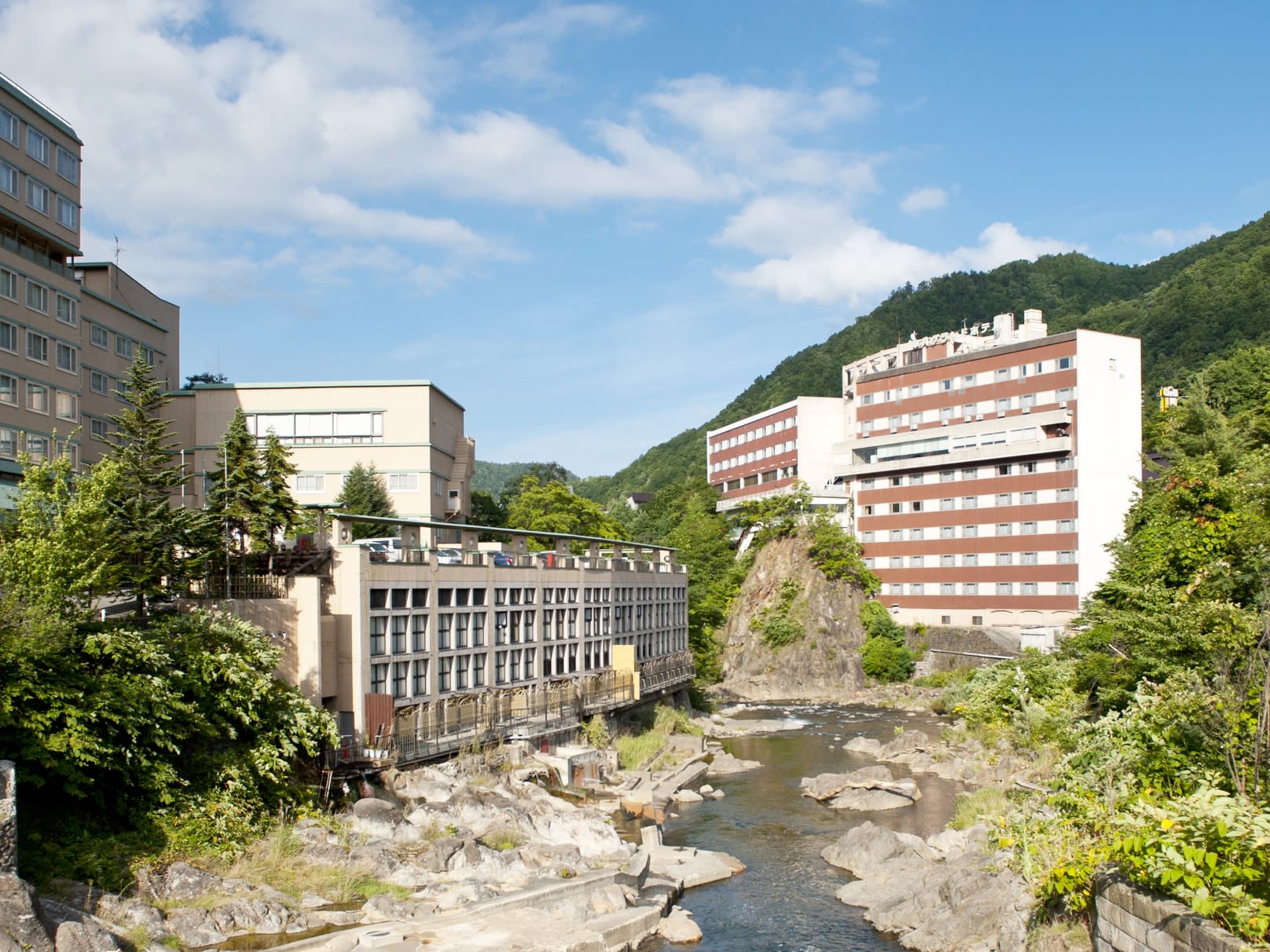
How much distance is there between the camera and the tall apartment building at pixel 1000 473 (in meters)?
76.7

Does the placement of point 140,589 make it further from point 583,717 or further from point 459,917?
point 583,717

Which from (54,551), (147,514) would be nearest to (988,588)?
(147,514)

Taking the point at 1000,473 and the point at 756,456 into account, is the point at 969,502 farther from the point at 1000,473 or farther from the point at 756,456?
the point at 756,456

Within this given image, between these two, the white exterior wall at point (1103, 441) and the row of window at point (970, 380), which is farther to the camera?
the row of window at point (970, 380)

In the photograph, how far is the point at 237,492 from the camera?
121 ft

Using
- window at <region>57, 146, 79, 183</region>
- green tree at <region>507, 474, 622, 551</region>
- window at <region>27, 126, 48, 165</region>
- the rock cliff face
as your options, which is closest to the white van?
window at <region>27, 126, 48, 165</region>

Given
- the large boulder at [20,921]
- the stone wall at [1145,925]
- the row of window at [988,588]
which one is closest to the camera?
the stone wall at [1145,925]

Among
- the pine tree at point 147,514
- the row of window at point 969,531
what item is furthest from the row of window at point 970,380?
the pine tree at point 147,514

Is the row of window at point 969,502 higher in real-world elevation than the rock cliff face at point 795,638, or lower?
higher

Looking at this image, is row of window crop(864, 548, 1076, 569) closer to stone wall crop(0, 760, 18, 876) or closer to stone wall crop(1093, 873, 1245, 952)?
stone wall crop(1093, 873, 1245, 952)

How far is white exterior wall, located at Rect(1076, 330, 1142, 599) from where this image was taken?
249 ft

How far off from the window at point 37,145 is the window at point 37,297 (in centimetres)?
604

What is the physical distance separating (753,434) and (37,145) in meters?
76.8

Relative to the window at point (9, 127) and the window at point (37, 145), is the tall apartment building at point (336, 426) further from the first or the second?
the window at point (9, 127)
